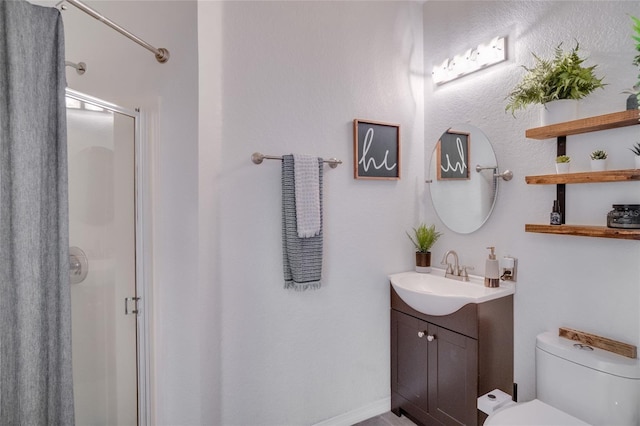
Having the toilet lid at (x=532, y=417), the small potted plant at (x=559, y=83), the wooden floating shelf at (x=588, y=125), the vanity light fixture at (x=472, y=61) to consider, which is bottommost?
the toilet lid at (x=532, y=417)

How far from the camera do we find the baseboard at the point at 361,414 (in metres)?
2.13

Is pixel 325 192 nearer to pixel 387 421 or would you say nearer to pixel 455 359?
pixel 455 359

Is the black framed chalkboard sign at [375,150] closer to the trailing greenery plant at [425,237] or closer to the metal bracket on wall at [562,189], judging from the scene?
the trailing greenery plant at [425,237]

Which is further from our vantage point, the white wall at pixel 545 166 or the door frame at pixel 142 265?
the door frame at pixel 142 265

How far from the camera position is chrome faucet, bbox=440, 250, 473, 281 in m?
2.15

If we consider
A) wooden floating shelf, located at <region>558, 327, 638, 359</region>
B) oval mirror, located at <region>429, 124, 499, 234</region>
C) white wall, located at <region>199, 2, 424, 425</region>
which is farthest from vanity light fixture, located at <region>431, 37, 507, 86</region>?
wooden floating shelf, located at <region>558, 327, 638, 359</region>

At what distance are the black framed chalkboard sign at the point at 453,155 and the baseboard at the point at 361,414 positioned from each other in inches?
63.8

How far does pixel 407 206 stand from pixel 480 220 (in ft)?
1.69

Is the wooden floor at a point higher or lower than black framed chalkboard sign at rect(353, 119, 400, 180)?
lower

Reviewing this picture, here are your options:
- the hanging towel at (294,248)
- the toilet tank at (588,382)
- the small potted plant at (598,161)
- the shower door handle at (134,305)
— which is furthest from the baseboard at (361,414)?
the small potted plant at (598,161)

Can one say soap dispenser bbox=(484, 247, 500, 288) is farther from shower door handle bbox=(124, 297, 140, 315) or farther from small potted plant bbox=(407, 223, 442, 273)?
shower door handle bbox=(124, 297, 140, 315)

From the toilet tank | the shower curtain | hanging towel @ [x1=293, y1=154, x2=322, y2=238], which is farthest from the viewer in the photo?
hanging towel @ [x1=293, y1=154, x2=322, y2=238]

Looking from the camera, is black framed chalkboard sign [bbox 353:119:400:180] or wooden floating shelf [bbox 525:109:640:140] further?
black framed chalkboard sign [bbox 353:119:400:180]

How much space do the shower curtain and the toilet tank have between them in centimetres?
197
